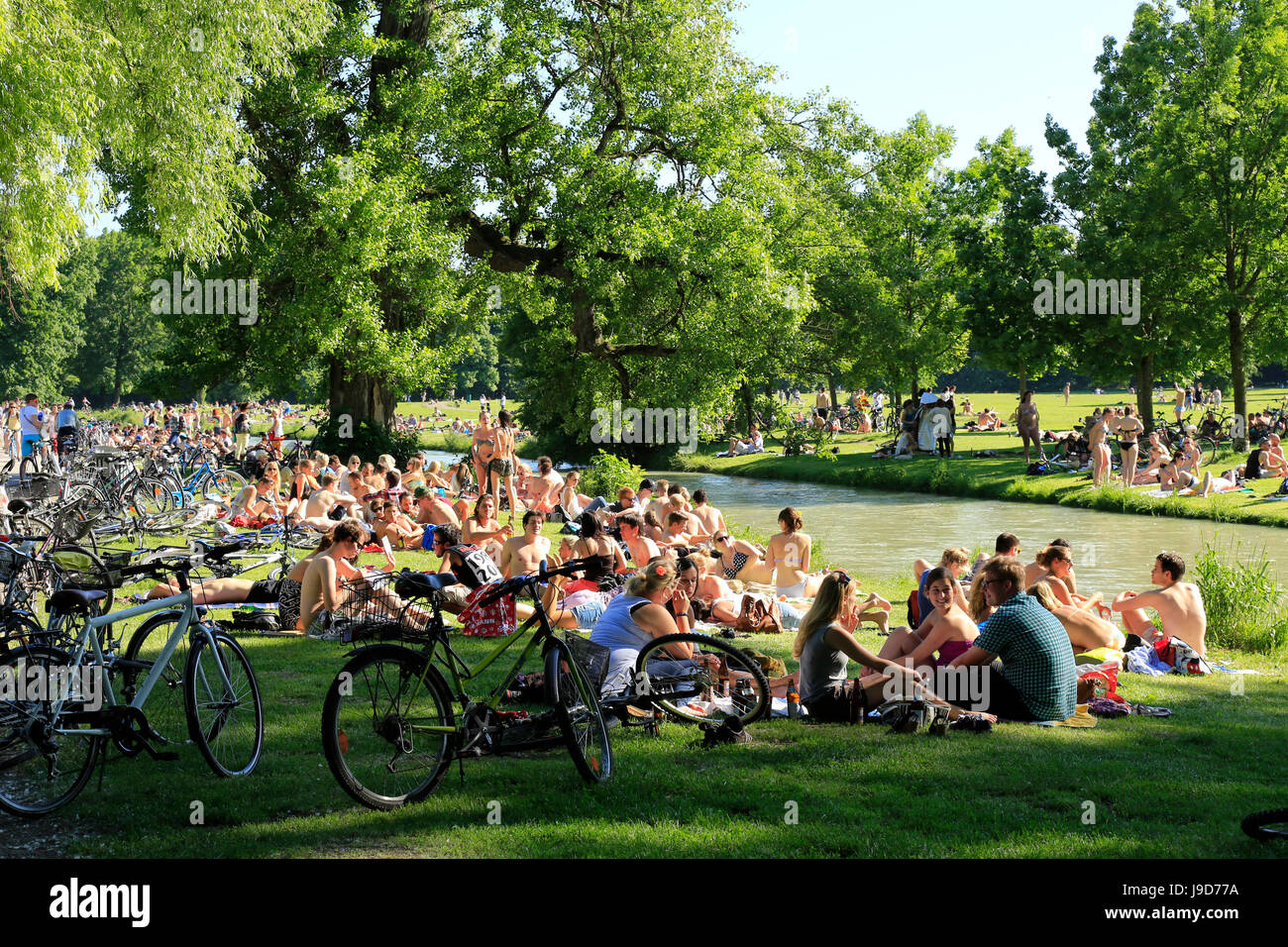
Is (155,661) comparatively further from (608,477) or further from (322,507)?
(608,477)

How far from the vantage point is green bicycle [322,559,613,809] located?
5500 millimetres

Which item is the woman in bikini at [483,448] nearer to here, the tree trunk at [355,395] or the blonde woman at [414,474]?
the blonde woman at [414,474]

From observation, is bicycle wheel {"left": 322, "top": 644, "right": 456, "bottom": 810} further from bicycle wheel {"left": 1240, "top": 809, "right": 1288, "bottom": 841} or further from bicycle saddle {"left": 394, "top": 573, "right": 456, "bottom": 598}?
bicycle wheel {"left": 1240, "top": 809, "right": 1288, "bottom": 841}

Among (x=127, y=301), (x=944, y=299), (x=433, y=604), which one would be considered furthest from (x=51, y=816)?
(x=127, y=301)

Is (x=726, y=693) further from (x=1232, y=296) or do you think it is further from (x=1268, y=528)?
(x=1232, y=296)

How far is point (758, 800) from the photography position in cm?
589

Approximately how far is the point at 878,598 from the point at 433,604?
294 inches

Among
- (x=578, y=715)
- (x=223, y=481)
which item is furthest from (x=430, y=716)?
(x=223, y=481)

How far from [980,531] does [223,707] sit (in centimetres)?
1747

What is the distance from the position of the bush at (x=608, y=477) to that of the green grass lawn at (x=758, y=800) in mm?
15439

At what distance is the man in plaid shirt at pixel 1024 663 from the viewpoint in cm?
755

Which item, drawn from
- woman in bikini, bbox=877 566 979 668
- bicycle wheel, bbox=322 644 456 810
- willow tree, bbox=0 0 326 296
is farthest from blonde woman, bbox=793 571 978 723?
willow tree, bbox=0 0 326 296

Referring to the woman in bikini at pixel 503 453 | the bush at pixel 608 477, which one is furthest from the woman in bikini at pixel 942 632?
the bush at pixel 608 477
